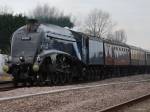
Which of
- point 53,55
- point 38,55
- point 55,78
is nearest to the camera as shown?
point 38,55

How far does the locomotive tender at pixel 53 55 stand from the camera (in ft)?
76.3

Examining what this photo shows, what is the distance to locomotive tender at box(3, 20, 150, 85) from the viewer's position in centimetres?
2327

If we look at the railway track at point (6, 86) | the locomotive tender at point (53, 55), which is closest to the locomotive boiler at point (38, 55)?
the locomotive tender at point (53, 55)

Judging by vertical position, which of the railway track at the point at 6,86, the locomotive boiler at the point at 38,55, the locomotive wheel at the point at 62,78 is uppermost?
the locomotive boiler at the point at 38,55

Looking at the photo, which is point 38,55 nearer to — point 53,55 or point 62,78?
point 53,55

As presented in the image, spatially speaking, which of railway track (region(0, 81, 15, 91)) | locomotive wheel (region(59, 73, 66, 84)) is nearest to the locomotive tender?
locomotive wheel (region(59, 73, 66, 84))

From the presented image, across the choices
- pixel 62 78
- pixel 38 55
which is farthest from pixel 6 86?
pixel 62 78

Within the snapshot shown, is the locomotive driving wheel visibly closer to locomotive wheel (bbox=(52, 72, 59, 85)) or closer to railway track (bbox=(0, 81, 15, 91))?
locomotive wheel (bbox=(52, 72, 59, 85))

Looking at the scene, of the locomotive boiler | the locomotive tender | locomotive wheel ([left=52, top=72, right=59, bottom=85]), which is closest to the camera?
the locomotive boiler

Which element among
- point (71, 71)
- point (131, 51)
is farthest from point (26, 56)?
point (131, 51)

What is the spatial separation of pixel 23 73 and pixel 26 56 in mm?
1013

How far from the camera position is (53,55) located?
24.0m

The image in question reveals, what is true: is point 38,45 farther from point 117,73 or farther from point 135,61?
point 135,61

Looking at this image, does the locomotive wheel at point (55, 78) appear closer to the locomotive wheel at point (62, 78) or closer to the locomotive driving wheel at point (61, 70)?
the locomotive driving wheel at point (61, 70)
